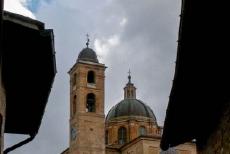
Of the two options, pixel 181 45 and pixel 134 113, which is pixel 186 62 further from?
pixel 134 113

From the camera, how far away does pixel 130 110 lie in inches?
2621

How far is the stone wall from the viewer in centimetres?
556

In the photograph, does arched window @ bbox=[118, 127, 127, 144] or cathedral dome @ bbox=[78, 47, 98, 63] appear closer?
cathedral dome @ bbox=[78, 47, 98, 63]

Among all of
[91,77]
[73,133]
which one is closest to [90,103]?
[91,77]

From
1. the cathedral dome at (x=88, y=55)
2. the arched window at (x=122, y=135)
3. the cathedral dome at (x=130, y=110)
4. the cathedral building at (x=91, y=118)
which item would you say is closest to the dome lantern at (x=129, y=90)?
the cathedral dome at (x=130, y=110)

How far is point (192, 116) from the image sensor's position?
6938 mm

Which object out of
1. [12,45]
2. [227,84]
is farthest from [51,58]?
[227,84]

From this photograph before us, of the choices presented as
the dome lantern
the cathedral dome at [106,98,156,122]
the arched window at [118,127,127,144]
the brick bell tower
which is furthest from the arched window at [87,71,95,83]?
the dome lantern

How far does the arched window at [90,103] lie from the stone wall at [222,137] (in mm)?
48186

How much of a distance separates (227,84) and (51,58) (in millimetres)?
1750

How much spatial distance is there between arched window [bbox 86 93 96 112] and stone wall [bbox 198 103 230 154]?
4819 centimetres

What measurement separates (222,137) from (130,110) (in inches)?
2392

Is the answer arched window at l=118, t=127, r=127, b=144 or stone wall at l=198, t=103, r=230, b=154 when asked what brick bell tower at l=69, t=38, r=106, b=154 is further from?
stone wall at l=198, t=103, r=230, b=154

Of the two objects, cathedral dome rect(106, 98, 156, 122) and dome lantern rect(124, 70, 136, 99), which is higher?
dome lantern rect(124, 70, 136, 99)
